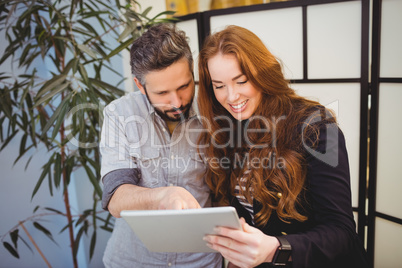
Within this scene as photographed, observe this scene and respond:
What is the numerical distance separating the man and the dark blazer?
0.48 metres

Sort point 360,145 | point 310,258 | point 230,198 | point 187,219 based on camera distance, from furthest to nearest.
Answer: point 360,145, point 230,198, point 310,258, point 187,219

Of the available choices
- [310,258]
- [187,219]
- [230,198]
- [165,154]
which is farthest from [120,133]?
[310,258]

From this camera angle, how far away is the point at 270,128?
117cm

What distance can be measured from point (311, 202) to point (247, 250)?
0.32 meters

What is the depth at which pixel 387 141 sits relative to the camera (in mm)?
1363

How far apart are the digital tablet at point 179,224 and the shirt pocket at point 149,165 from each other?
368mm

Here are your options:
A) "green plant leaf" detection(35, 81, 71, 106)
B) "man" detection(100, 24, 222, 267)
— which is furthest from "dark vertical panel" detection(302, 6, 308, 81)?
"green plant leaf" detection(35, 81, 71, 106)

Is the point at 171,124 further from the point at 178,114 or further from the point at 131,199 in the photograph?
the point at 131,199

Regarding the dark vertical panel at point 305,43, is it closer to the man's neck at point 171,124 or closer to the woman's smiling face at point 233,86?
the woman's smiling face at point 233,86

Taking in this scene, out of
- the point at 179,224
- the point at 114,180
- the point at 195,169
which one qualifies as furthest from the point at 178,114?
the point at 179,224

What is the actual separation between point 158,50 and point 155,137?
34 centimetres

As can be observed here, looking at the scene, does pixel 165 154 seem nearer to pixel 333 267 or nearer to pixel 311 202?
pixel 311 202

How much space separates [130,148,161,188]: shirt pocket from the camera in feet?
4.29

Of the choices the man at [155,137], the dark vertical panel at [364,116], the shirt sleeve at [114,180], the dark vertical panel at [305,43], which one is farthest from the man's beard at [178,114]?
the dark vertical panel at [364,116]
